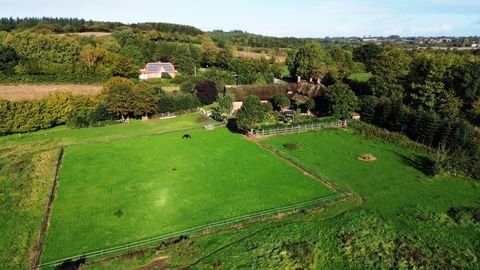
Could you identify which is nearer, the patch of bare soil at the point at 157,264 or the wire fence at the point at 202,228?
the patch of bare soil at the point at 157,264

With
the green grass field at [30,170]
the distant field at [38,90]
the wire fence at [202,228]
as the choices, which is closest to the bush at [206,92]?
the green grass field at [30,170]

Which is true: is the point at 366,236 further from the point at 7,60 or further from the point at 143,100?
the point at 7,60

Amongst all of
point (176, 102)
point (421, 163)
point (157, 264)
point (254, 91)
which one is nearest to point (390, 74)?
point (254, 91)

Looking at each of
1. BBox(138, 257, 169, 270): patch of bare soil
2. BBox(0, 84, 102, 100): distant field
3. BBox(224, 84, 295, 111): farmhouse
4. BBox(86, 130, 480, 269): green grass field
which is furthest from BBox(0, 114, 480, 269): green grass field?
BBox(0, 84, 102, 100): distant field

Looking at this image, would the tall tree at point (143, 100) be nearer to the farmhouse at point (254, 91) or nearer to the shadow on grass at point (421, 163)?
the farmhouse at point (254, 91)

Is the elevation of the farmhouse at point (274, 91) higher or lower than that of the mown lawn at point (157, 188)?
higher

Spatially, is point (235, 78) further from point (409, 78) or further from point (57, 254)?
point (57, 254)

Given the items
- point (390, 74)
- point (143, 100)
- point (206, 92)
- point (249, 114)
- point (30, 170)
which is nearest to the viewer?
point (30, 170)
